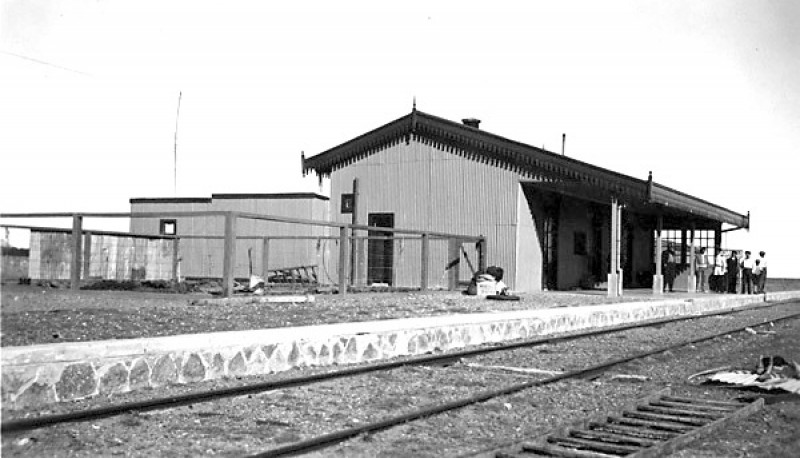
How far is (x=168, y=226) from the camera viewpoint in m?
27.9

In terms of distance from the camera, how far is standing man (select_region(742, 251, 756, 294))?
96.2 ft

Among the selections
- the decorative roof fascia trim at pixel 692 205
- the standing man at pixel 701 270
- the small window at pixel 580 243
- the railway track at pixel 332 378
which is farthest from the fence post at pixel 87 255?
the standing man at pixel 701 270

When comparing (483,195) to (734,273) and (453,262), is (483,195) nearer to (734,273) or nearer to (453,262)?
(453,262)

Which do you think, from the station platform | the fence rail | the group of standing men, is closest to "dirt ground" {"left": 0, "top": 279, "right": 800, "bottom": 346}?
the station platform

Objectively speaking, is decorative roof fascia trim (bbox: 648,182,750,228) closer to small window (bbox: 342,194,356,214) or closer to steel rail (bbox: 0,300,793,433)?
small window (bbox: 342,194,356,214)

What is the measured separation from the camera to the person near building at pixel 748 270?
2933cm

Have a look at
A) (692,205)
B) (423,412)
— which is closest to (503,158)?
(692,205)

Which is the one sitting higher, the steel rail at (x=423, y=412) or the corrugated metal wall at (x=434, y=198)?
the corrugated metal wall at (x=434, y=198)

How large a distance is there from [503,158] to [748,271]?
12290 millimetres

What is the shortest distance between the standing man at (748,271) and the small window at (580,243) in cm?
641

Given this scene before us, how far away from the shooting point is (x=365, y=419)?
694cm

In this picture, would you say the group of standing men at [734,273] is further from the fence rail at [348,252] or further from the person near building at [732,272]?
the fence rail at [348,252]

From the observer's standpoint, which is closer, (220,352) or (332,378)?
(220,352)

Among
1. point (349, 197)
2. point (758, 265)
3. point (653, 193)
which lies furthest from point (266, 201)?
point (758, 265)
